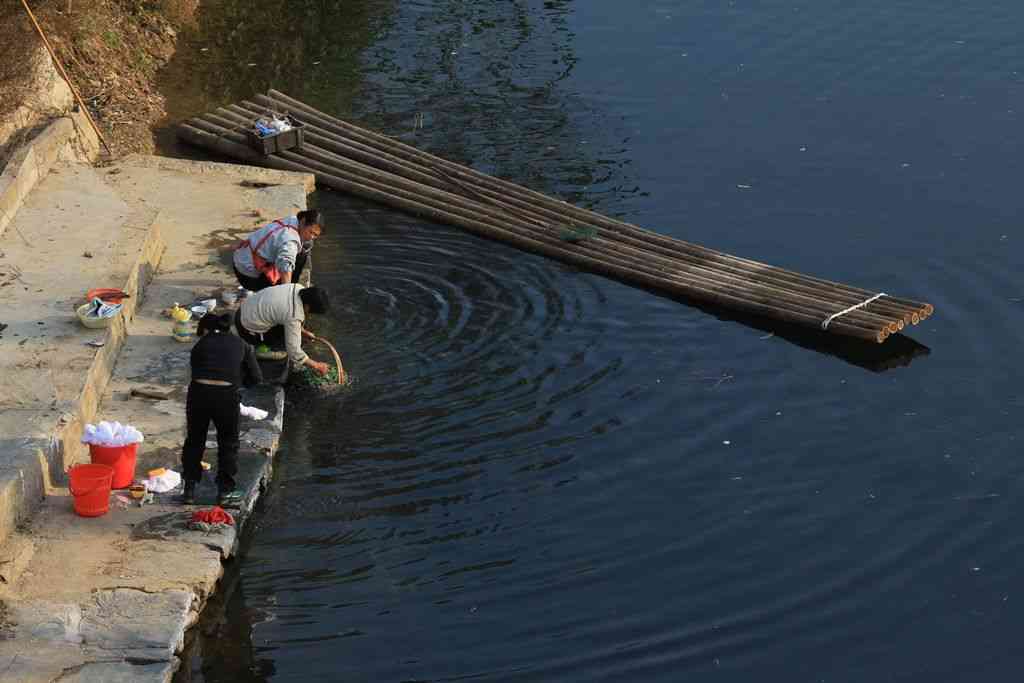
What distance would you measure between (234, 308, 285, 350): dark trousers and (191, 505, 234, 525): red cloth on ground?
3087 millimetres

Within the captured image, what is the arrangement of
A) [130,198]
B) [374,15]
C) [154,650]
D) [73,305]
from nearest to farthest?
[154,650], [73,305], [130,198], [374,15]

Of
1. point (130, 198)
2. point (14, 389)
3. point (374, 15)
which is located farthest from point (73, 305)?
point (374, 15)

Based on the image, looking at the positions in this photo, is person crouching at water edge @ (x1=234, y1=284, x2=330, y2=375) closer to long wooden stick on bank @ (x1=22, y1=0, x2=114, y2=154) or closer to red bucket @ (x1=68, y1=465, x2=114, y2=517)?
red bucket @ (x1=68, y1=465, x2=114, y2=517)

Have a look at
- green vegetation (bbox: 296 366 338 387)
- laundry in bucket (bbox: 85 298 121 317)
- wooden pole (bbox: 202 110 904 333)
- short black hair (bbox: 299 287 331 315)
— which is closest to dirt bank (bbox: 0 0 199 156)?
wooden pole (bbox: 202 110 904 333)

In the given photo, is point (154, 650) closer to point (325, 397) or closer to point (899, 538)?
point (325, 397)

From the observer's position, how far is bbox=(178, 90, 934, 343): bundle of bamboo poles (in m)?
16.4

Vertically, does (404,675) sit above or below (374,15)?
below

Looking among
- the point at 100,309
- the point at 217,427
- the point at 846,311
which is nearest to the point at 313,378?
the point at 100,309

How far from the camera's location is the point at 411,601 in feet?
37.7

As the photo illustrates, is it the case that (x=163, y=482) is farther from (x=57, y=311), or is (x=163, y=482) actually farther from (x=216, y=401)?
(x=57, y=311)

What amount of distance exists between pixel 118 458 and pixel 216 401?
3.29ft

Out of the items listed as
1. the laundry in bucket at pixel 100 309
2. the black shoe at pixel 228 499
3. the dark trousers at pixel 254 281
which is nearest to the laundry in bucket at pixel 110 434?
the black shoe at pixel 228 499

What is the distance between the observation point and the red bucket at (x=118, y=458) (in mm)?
11805

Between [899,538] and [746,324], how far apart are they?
14.5ft
